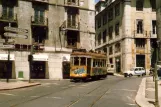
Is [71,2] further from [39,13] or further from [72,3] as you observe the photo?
[39,13]

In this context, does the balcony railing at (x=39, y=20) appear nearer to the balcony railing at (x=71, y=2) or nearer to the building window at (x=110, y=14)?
the balcony railing at (x=71, y=2)

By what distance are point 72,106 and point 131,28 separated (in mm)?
39494

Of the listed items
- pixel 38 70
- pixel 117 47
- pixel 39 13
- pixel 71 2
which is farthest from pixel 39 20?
pixel 117 47

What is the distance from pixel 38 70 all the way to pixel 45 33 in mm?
4713

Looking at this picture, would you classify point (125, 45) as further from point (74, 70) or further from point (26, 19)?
point (74, 70)

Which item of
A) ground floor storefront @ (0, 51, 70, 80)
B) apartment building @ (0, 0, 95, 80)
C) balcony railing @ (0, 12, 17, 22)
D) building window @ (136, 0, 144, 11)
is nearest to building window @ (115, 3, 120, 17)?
building window @ (136, 0, 144, 11)

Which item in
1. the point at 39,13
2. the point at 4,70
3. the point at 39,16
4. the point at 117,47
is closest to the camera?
the point at 4,70

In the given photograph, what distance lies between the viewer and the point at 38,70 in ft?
125

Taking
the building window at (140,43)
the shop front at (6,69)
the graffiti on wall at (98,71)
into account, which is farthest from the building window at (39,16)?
the building window at (140,43)

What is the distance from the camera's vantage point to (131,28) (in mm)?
50781

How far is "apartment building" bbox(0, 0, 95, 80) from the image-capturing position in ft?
119

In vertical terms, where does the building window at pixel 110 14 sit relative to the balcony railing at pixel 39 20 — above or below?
above

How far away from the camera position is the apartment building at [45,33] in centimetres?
3622

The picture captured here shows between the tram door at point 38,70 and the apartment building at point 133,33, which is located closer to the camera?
the tram door at point 38,70
